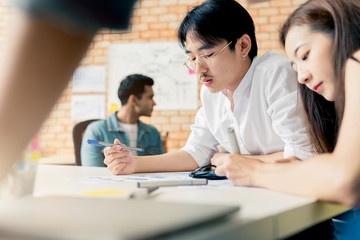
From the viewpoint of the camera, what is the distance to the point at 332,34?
3.84 ft

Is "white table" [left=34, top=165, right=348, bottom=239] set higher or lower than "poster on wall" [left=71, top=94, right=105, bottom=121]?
lower

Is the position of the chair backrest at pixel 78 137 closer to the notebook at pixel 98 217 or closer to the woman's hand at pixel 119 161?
the woman's hand at pixel 119 161

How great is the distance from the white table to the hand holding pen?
0.28m

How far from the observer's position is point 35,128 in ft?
1.31

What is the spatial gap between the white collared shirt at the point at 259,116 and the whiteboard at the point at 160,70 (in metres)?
2.70

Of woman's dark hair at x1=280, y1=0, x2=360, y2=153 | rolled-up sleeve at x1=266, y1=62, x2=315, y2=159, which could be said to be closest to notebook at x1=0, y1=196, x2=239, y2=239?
woman's dark hair at x1=280, y1=0, x2=360, y2=153

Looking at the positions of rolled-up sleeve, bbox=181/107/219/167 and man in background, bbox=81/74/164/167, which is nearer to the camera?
rolled-up sleeve, bbox=181/107/219/167

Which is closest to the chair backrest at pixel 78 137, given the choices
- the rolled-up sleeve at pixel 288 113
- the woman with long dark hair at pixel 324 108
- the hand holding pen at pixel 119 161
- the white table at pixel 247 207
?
the hand holding pen at pixel 119 161

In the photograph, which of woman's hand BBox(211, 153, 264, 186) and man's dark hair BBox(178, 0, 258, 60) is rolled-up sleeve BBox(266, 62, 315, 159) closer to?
man's dark hair BBox(178, 0, 258, 60)

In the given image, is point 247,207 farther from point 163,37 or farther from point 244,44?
point 163,37

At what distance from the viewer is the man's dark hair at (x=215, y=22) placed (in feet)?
5.76

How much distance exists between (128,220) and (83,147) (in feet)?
8.56

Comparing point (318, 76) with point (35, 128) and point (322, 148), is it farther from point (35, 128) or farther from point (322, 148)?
point (35, 128)

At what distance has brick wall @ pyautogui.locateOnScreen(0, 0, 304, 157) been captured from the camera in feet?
14.7
